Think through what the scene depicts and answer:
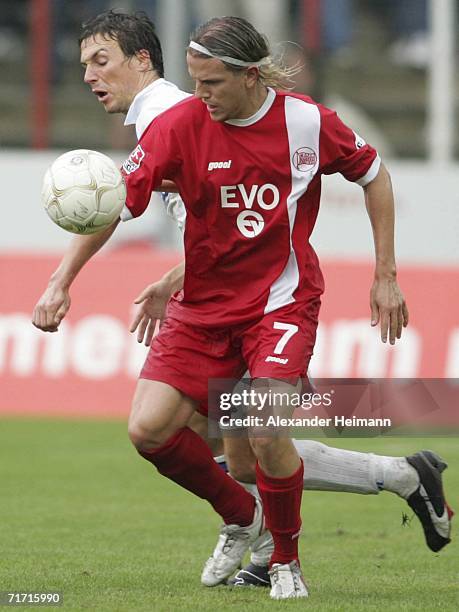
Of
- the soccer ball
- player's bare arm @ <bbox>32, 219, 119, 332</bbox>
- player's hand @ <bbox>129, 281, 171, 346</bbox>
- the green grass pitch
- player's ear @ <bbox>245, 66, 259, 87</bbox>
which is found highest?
player's ear @ <bbox>245, 66, 259, 87</bbox>

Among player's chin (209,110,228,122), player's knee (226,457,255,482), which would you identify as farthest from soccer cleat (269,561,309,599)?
player's chin (209,110,228,122)

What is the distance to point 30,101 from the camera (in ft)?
53.5

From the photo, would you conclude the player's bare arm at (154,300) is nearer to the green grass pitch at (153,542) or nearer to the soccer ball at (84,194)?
the soccer ball at (84,194)

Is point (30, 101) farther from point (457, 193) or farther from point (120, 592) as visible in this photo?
point (120, 592)

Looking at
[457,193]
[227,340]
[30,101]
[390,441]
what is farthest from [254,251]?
[30,101]

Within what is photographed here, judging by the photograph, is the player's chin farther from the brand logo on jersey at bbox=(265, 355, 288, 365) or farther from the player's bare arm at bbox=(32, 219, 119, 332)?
the brand logo on jersey at bbox=(265, 355, 288, 365)

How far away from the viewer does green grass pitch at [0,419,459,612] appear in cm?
536

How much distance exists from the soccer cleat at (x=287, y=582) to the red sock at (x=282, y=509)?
Answer: 0.03 metres

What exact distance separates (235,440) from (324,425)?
0.39 metres

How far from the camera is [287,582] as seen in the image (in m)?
5.39

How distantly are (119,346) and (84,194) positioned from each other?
20.8ft

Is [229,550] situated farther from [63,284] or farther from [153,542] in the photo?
[63,284]

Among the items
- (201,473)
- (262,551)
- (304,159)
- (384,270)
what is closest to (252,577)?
(262,551)

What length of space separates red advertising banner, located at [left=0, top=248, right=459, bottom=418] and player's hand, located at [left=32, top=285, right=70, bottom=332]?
598 cm
